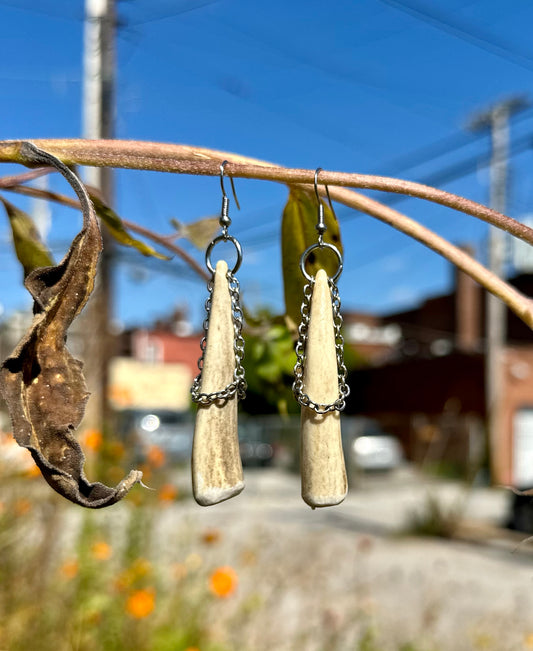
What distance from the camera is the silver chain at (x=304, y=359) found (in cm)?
61

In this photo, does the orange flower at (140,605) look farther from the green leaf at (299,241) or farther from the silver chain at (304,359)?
the silver chain at (304,359)

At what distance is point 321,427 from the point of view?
618 millimetres

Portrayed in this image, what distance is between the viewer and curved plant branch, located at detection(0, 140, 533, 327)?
56cm

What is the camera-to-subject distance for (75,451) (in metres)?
0.53

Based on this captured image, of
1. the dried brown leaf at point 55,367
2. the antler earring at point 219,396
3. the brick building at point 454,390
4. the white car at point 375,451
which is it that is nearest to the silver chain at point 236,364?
the antler earring at point 219,396

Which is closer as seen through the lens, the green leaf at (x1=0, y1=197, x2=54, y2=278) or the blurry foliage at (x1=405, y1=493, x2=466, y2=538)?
the green leaf at (x1=0, y1=197, x2=54, y2=278)

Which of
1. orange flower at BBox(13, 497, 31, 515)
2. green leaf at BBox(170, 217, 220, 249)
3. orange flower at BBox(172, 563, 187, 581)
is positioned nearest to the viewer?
green leaf at BBox(170, 217, 220, 249)

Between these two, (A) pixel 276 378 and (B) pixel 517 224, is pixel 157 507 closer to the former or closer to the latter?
(A) pixel 276 378

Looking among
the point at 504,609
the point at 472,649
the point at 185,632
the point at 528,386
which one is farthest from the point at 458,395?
the point at 185,632

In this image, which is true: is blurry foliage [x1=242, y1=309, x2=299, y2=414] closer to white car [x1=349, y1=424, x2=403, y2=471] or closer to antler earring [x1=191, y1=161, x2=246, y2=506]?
antler earring [x1=191, y1=161, x2=246, y2=506]

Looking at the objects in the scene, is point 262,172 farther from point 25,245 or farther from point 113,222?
point 25,245

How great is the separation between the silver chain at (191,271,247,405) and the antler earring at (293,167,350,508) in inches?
1.9

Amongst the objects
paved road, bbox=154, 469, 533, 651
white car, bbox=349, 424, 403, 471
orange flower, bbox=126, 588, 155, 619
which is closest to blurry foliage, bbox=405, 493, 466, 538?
paved road, bbox=154, 469, 533, 651

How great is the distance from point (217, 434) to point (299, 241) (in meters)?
0.27
